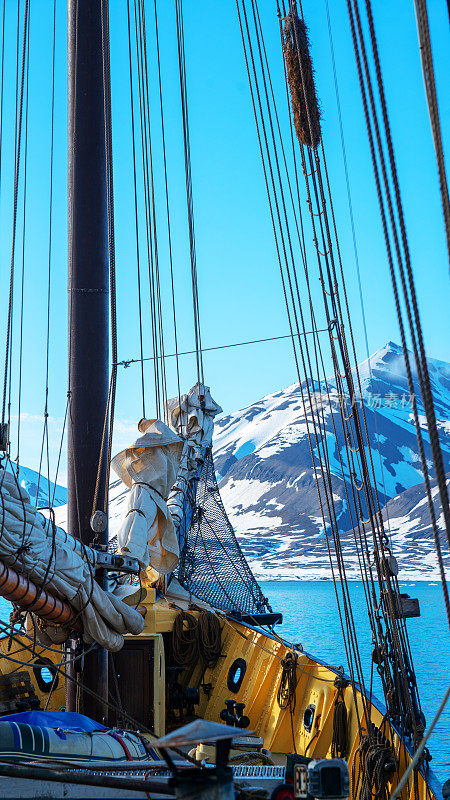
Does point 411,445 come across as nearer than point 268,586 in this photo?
No

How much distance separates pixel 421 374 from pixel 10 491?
10.1 ft

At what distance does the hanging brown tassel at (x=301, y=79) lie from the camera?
5.75 m

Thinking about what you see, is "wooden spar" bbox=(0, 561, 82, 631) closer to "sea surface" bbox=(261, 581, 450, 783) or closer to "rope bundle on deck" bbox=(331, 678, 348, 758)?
"rope bundle on deck" bbox=(331, 678, 348, 758)

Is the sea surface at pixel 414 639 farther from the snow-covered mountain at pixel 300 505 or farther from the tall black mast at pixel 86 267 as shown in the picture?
the snow-covered mountain at pixel 300 505

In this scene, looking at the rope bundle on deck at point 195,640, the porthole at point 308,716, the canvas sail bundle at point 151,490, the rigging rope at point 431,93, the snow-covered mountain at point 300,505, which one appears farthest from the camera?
the snow-covered mountain at point 300,505

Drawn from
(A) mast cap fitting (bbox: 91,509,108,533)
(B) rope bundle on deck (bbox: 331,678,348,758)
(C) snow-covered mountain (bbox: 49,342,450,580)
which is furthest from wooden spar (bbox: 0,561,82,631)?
(C) snow-covered mountain (bbox: 49,342,450,580)

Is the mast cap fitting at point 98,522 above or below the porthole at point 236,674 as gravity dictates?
above

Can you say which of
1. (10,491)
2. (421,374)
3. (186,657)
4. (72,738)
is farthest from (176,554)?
(421,374)

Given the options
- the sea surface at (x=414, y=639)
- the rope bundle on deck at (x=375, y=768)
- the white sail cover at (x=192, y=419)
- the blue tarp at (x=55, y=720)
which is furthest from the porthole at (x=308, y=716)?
the sea surface at (x=414, y=639)

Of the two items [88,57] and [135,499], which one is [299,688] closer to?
[135,499]

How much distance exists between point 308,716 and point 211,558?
19.9 feet

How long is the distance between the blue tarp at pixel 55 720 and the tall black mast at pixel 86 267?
7.10ft

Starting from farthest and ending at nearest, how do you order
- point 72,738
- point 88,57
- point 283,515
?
point 283,515 → point 88,57 → point 72,738

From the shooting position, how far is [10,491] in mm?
4938
